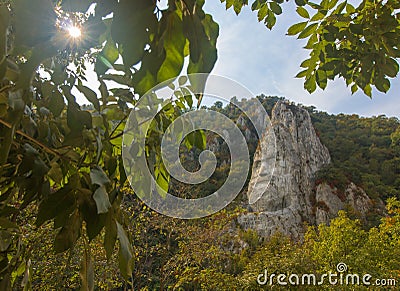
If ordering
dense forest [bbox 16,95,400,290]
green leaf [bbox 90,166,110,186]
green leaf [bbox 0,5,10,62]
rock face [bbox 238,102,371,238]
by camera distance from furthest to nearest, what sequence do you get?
rock face [bbox 238,102,371,238] → dense forest [bbox 16,95,400,290] → green leaf [bbox 90,166,110,186] → green leaf [bbox 0,5,10,62]

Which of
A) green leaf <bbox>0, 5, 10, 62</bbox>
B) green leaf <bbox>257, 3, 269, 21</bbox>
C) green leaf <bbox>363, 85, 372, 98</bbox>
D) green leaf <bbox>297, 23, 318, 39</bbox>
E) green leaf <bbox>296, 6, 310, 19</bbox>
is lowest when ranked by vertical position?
A: green leaf <bbox>0, 5, 10, 62</bbox>

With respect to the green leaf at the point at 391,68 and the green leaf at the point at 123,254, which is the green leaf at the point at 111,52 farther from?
the green leaf at the point at 391,68

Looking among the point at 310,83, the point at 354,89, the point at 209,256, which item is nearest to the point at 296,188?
Answer: the point at 209,256

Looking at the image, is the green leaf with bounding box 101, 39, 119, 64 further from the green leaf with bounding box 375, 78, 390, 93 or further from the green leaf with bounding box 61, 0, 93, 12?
the green leaf with bounding box 375, 78, 390, 93

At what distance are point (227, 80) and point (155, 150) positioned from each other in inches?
8.5

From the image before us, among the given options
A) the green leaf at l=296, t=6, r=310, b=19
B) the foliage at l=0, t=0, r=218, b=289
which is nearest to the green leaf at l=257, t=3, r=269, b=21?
the green leaf at l=296, t=6, r=310, b=19

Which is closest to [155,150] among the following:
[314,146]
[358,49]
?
[358,49]

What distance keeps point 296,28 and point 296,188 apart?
1093cm

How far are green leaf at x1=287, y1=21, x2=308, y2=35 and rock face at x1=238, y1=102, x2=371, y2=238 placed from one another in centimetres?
709

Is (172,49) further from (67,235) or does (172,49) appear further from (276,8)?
(276,8)

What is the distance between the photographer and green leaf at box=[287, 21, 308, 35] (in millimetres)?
1009

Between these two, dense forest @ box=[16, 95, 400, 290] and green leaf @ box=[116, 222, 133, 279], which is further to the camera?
dense forest @ box=[16, 95, 400, 290]

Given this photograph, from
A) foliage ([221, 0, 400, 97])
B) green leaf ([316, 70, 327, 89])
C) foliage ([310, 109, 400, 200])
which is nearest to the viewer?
foliage ([221, 0, 400, 97])

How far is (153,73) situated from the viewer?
9.8 inches
